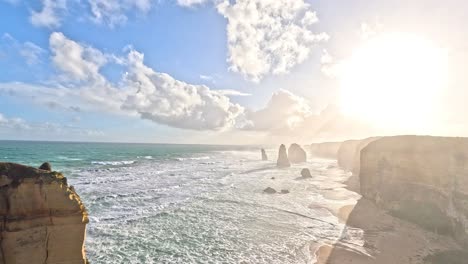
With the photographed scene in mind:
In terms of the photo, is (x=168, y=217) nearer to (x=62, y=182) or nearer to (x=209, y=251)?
(x=209, y=251)

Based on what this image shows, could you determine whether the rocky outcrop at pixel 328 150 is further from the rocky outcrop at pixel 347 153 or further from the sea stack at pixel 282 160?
the sea stack at pixel 282 160

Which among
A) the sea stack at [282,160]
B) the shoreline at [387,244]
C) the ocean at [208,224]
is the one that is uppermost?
the sea stack at [282,160]

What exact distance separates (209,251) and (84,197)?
864 inches

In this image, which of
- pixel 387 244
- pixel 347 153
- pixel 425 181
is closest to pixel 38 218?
pixel 387 244

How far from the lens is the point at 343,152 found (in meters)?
92.8

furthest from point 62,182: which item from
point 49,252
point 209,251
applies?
point 209,251

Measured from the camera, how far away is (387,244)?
Result: 2241cm

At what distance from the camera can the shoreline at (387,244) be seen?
19703 millimetres

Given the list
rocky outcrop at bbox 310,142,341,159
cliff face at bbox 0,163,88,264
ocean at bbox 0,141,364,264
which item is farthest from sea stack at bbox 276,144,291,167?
cliff face at bbox 0,163,88,264

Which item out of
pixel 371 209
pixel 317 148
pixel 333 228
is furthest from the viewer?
pixel 317 148

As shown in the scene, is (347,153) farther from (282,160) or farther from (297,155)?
(282,160)

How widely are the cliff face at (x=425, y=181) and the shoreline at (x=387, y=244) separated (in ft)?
4.48

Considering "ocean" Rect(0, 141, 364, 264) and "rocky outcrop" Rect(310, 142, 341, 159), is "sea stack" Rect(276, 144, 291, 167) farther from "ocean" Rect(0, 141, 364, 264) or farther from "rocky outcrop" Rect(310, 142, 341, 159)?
"rocky outcrop" Rect(310, 142, 341, 159)

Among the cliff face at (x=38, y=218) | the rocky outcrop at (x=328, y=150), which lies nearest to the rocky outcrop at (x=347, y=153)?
the rocky outcrop at (x=328, y=150)
